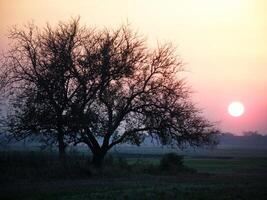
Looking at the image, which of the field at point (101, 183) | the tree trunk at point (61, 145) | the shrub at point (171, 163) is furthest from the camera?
the shrub at point (171, 163)

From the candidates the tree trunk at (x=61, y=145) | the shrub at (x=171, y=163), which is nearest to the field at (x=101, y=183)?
the shrub at (x=171, y=163)

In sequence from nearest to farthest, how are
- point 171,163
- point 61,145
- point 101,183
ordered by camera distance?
point 101,183 < point 61,145 < point 171,163

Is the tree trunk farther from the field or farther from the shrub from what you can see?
the shrub

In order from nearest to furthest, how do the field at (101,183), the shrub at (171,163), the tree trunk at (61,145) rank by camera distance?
the field at (101,183)
the tree trunk at (61,145)
the shrub at (171,163)

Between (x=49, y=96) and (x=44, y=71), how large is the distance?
222 centimetres

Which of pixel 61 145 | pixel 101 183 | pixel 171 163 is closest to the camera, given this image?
pixel 101 183

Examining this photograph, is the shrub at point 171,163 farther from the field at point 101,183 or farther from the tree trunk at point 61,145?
the tree trunk at point 61,145

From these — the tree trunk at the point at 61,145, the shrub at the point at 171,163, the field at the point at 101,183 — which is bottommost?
the field at the point at 101,183

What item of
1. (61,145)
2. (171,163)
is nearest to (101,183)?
(61,145)

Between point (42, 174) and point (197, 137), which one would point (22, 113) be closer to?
point (42, 174)

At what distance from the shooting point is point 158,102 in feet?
128

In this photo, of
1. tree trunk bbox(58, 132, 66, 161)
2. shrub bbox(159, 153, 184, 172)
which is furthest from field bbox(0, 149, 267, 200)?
tree trunk bbox(58, 132, 66, 161)

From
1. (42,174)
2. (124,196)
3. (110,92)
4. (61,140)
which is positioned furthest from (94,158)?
(124,196)

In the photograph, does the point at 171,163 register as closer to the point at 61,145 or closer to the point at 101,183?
the point at 61,145
